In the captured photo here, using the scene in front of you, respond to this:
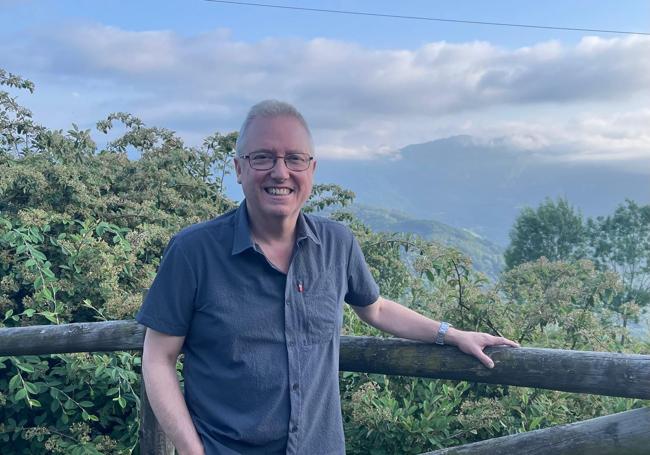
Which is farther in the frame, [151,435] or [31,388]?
[31,388]

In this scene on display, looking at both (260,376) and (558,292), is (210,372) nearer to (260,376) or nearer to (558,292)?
(260,376)

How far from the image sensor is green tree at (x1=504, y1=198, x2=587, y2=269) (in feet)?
182

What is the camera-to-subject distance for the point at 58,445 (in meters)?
3.30

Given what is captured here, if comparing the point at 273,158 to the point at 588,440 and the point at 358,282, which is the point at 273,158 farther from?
the point at 588,440

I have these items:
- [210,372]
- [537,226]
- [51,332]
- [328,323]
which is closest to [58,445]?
[51,332]

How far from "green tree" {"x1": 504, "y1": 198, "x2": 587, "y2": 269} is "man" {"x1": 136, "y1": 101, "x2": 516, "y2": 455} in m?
55.0

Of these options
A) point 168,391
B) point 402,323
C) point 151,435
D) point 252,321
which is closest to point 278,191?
Result: point 252,321

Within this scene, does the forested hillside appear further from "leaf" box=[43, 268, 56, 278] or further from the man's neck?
the man's neck

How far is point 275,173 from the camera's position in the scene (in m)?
1.97

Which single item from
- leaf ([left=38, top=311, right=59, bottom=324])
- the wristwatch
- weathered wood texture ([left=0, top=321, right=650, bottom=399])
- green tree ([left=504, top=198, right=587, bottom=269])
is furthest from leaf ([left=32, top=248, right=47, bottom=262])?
green tree ([left=504, top=198, right=587, bottom=269])

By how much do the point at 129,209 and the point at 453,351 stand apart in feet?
10.8

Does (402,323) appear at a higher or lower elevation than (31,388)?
higher

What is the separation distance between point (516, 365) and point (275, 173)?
1.13 metres

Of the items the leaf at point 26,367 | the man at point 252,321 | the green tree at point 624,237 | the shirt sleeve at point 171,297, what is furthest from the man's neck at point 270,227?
the green tree at point 624,237
